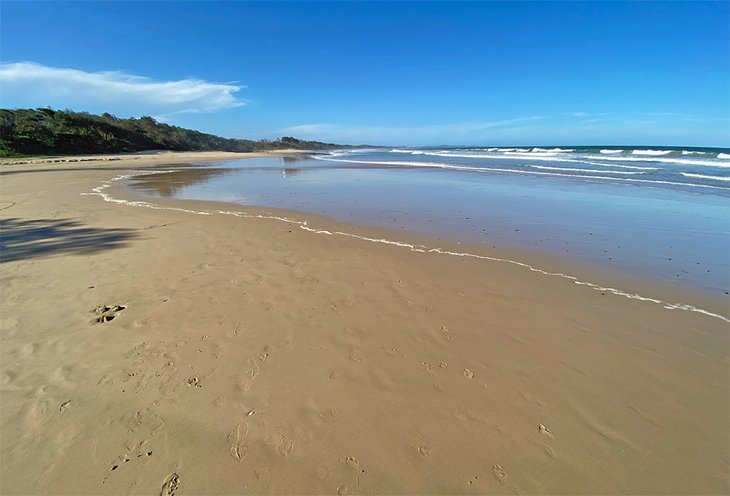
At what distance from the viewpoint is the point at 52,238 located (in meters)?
7.21

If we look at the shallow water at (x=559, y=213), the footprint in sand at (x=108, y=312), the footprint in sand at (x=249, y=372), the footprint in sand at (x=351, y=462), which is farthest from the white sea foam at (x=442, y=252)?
the footprint in sand at (x=351, y=462)

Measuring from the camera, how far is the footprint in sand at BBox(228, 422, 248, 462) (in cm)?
237

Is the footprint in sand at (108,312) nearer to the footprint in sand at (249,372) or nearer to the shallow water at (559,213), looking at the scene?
the footprint in sand at (249,372)

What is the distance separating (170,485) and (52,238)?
7.73 meters

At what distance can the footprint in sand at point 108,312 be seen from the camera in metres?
4.06

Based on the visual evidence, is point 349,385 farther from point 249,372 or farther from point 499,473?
point 499,473

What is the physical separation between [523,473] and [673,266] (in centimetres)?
601

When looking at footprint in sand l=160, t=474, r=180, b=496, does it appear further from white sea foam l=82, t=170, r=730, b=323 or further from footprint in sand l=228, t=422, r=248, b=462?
white sea foam l=82, t=170, r=730, b=323

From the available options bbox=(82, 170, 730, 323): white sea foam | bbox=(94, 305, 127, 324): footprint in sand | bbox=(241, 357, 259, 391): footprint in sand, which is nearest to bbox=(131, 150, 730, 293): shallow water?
bbox=(82, 170, 730, 323): white sea foam

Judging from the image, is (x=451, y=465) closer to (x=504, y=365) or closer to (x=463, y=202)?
(x=504, y=365)

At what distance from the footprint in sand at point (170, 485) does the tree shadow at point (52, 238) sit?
596cm

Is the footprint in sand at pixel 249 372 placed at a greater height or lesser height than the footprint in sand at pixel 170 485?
greater

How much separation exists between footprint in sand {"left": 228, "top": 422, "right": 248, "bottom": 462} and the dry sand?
0.06 ft

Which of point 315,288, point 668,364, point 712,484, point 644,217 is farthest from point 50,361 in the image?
point 644,217
